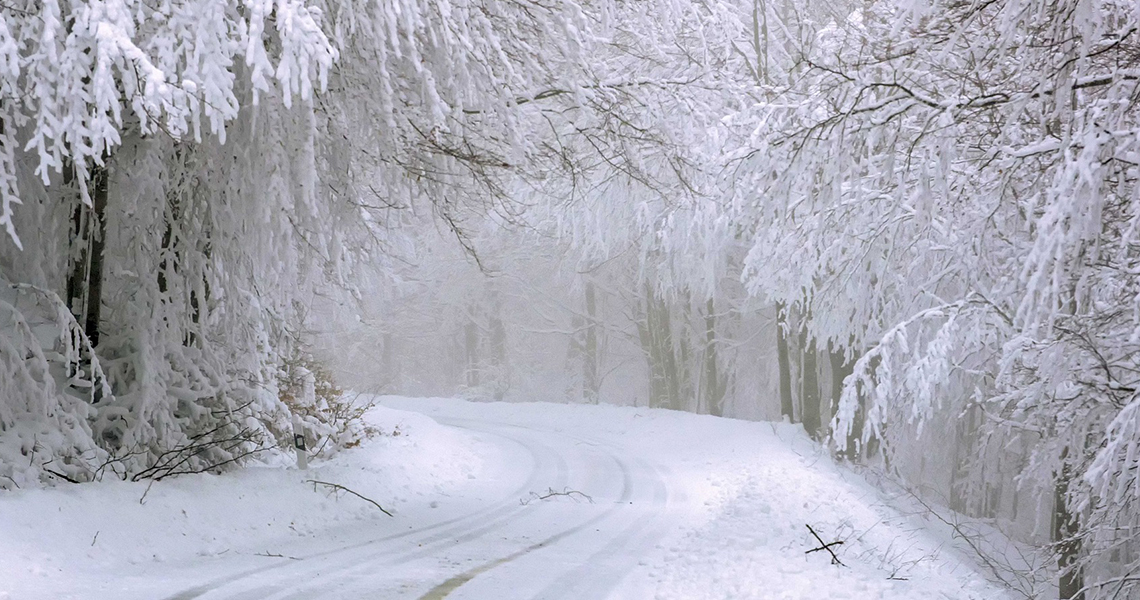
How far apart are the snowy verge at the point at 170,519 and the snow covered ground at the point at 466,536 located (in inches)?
0.7

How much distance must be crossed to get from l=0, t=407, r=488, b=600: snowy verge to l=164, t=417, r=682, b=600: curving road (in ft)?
2.33

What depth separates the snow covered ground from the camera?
21.3 ft

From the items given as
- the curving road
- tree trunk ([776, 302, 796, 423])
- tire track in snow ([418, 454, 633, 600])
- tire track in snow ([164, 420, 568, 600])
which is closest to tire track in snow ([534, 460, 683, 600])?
the curving road

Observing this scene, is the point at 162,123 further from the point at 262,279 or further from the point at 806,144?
the point at 806,144

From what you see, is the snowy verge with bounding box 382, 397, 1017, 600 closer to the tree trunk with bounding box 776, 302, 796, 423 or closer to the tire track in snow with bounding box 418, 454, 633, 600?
the tire track in snow with bounding box 418, 454, 633, 600

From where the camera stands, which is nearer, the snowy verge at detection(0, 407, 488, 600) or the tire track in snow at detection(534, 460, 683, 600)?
the snowy verge at detection(0, 407, 488, 600)

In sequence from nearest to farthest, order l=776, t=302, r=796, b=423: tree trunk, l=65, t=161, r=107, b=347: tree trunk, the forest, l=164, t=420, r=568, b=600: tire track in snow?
the forest < l=164, t=420, r=568, b=600: tire track in snow < l=65, t=161, r=107, b=347: tree trunk < l=776, t=302, r=796, b=423: tree trunk

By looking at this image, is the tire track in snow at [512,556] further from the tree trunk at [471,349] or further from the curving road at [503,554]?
the tree trunk at [471,349]

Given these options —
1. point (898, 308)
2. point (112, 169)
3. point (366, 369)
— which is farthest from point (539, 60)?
point (366, 369)

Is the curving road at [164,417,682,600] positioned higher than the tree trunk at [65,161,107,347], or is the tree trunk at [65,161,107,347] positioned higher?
the tree trunk at [65,161,107,347]

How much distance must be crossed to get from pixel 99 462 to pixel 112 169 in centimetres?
260

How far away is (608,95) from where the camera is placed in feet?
32.3

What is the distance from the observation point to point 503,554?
8.24 m

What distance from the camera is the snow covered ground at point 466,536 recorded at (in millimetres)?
6500
